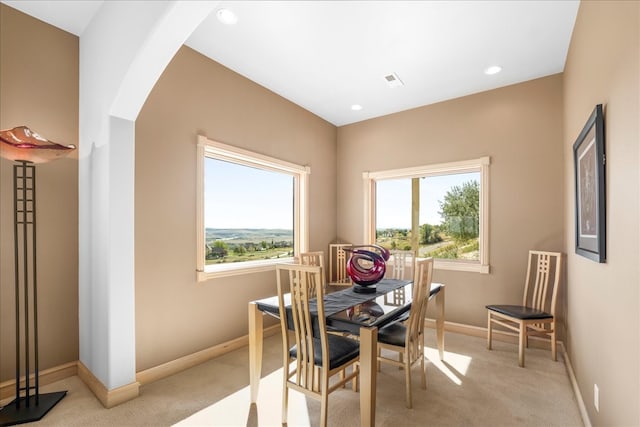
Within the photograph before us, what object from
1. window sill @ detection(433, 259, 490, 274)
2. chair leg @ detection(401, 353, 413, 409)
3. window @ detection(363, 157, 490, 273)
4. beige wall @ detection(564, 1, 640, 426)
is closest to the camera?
beige wall @ detection(564, 1, 640, 426)

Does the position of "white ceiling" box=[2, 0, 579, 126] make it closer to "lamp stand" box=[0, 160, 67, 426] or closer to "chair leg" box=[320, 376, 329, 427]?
"lamp stand" box=[0, 160, 67, 426]

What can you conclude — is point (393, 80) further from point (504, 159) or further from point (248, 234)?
point (248, 234)

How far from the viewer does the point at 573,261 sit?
2.73 meters

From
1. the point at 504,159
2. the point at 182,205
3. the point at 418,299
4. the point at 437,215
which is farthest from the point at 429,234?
the point at 182,205

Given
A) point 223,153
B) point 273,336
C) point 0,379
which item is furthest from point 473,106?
point 0,379

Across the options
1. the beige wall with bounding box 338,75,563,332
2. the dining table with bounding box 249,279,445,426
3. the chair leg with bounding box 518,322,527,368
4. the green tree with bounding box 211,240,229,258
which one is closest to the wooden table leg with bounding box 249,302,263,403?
the dining table with bounding box 249,279,445,426

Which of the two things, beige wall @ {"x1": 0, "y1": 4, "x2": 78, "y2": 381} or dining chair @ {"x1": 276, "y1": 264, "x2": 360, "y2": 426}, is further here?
beige wall @ {"x1": 0, "y1": 4, "x2": 78, "y2": 381}

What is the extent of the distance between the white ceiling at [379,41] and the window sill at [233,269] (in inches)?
83.6

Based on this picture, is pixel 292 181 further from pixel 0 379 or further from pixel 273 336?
pixel 0 379

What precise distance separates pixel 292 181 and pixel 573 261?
320 cm

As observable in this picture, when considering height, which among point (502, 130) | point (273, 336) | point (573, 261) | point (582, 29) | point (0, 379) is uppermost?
point (582, 29)

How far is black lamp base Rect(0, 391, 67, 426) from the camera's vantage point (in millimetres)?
2066

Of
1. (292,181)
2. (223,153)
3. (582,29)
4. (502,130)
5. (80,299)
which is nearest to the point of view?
(582,29)

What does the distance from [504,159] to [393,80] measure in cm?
161
